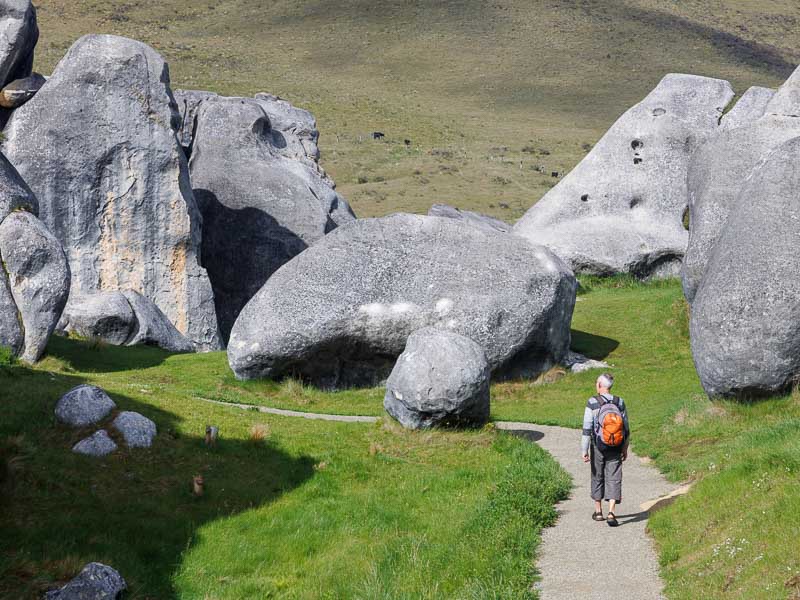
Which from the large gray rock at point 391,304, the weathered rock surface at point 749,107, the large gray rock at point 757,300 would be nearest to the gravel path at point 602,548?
the large gray rock at point 757,300

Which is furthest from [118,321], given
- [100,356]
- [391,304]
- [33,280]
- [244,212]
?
[391,304]

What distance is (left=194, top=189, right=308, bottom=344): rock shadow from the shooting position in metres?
37.5

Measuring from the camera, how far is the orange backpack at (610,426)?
13.7 m

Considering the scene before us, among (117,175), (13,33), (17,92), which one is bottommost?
(117,175)

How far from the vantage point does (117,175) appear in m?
33.8

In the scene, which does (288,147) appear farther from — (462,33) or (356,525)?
(462,33)

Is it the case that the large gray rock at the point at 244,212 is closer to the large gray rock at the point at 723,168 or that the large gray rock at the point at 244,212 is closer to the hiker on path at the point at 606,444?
the large gray rock at the point at 723,168

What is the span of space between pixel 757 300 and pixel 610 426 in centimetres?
541

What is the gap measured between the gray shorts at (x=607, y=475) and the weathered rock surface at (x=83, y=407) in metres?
7.56

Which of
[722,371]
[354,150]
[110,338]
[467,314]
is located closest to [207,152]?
[110,338]

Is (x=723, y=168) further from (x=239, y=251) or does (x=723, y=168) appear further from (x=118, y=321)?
(x=239, y=251)

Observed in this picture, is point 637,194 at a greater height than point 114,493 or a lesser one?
lesser

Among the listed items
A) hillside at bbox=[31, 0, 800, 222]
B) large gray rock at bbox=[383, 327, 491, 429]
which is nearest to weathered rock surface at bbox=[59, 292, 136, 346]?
large gray rock at bbox=[383, 327, 491, 429]

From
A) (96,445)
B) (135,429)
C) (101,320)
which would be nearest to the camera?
(96,445)
